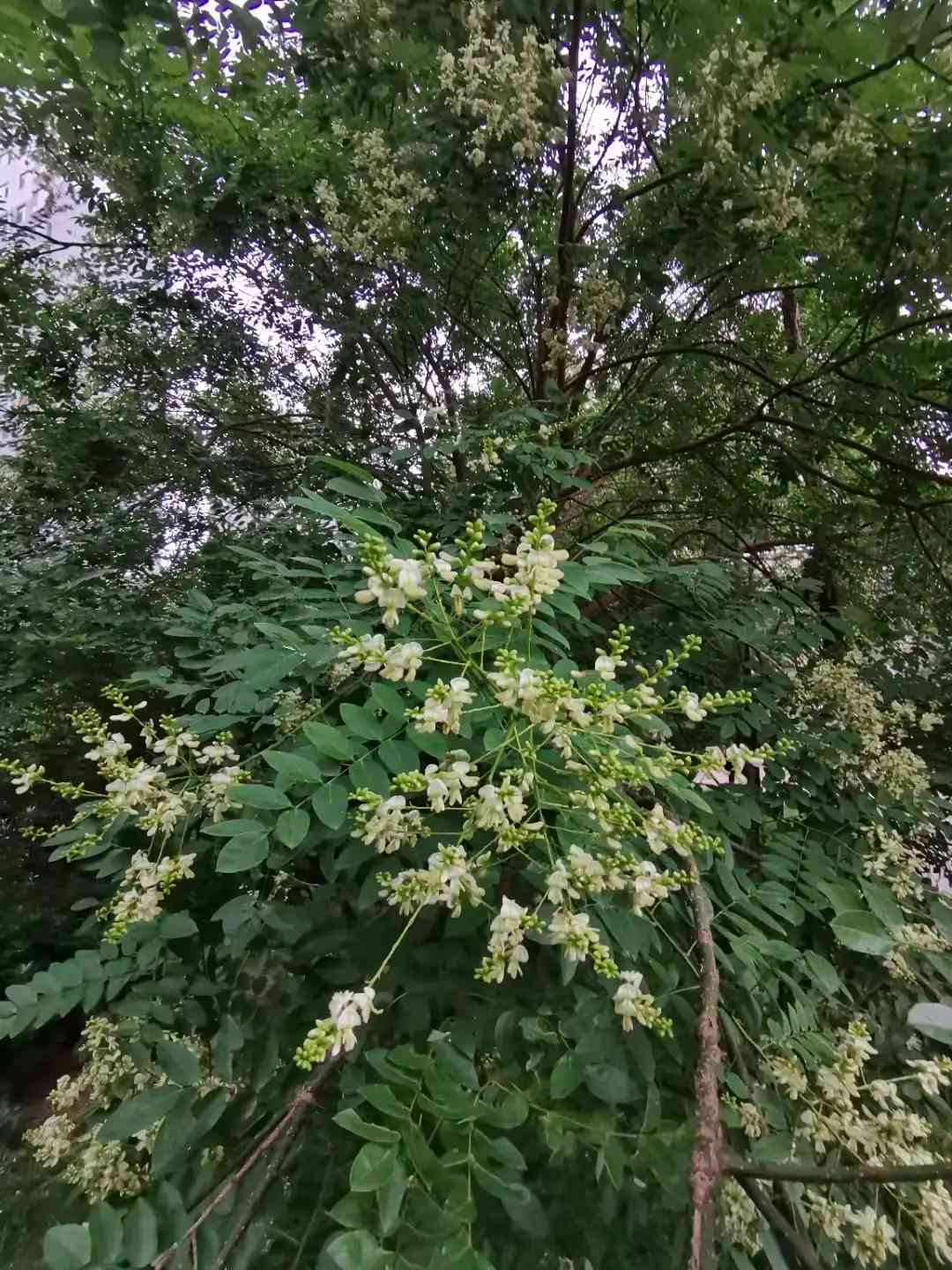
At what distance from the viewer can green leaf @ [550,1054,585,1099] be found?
31.8 inches

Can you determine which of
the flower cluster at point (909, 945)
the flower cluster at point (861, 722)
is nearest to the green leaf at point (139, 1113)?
the flower cluster at point (909, 945)

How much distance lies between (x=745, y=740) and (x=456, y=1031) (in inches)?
37.4

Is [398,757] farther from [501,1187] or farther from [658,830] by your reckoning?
[501,1187]

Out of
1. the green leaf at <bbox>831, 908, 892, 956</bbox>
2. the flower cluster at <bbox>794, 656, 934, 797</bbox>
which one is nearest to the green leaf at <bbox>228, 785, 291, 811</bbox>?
the green leaf at <bbox>831, 908, 892, 956</bbox>

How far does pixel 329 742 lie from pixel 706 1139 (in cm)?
56

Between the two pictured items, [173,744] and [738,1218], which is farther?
[173,744]

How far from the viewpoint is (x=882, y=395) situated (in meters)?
1.93

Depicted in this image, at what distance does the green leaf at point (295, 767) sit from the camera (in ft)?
2.86

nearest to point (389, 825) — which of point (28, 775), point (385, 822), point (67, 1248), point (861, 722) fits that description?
point (385, 822)

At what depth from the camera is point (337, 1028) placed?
26.5 inches

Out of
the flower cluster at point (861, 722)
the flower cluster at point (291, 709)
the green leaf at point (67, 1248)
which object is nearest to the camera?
the green leaf at point (67, 1248)

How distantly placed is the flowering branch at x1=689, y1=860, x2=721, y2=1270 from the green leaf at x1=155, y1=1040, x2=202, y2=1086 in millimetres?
599

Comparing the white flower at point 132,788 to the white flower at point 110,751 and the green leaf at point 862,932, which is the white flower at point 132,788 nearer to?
the white flower at point 110,751

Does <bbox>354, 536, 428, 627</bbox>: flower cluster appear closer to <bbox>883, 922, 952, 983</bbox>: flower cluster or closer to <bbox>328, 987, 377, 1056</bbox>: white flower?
<bbox>328, 987, 377, 1056</bbox>: white flower
